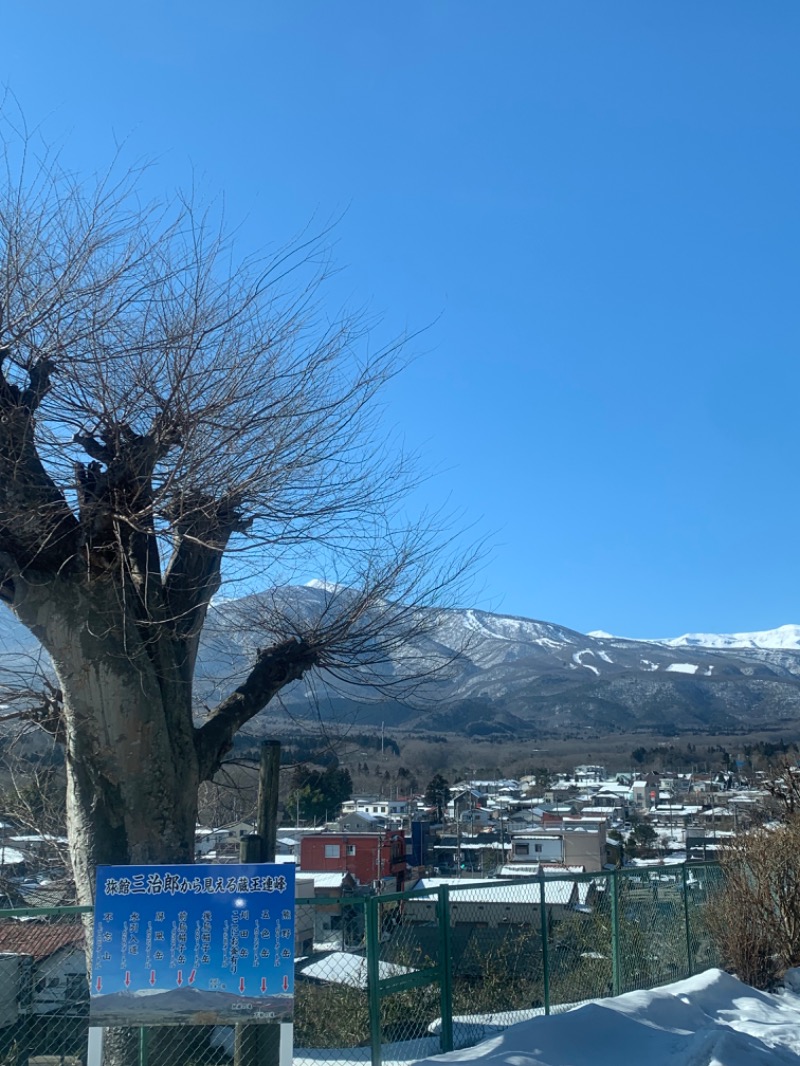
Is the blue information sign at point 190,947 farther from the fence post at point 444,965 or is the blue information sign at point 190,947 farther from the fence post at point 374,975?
the fence post at point 444,965

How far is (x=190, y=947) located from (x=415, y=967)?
3990mm

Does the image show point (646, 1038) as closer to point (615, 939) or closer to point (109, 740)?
point (615, 939)

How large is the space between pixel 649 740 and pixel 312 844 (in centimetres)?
9564

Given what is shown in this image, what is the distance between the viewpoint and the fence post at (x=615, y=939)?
10.5m

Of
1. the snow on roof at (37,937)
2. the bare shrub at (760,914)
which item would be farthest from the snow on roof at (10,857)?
the bare shrub at (760,914)

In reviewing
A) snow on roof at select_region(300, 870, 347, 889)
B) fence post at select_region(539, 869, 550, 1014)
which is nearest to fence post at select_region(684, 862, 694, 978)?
fence post at select_region(539, 869, 550, 1014)

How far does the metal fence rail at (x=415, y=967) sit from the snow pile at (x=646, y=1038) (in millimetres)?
767

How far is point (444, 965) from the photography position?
8016 mm

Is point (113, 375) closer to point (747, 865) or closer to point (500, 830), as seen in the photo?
point (747, 865)

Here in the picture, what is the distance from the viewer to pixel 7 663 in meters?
8.58

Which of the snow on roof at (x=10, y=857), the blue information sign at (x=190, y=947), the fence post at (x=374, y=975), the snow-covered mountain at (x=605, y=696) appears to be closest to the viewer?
the blue information sign at (x=190, y=947)

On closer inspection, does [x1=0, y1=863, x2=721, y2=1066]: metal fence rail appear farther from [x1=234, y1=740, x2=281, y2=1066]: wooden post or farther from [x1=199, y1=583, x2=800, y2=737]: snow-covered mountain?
[x1=199, y1=583, x2=800, y2=737]: snow-covered mountain

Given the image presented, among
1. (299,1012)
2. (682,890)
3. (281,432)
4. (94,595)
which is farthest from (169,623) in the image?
(682,890)

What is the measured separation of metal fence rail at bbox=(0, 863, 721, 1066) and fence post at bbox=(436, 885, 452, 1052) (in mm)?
10
